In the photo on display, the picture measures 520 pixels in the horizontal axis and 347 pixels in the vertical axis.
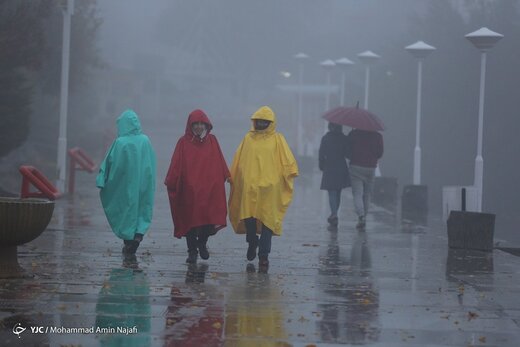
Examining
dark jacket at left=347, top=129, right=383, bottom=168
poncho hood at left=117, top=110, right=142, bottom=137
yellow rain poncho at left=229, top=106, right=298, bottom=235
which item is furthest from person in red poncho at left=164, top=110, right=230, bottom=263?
dark jacket at left=347, top=129, right=383, bottom=168

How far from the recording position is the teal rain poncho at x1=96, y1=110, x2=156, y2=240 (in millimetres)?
12164

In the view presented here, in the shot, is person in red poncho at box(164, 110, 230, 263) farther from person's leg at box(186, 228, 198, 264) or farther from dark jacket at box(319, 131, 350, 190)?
dark jacket at box(319, 131, 350, 190)

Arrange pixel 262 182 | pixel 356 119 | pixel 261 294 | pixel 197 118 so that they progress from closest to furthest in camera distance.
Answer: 1. pixel 261 294
2. pixel 197 118
3. pixel 262 182
4. pixel 356 119

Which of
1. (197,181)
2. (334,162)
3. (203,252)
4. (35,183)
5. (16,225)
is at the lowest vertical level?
(203,252)

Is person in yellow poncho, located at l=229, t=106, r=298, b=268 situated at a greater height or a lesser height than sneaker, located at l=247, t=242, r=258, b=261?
greater

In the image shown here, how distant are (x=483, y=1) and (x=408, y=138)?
955 centimetres

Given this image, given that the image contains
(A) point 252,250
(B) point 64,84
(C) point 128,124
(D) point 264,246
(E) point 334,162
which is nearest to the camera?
(D) point 264,246

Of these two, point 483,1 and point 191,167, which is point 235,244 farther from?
point 483,1

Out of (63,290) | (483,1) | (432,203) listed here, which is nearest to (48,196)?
(63,290)

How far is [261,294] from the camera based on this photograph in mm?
9914

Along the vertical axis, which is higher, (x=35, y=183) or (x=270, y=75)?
(x=270, y=75)

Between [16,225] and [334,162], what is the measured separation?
761cm

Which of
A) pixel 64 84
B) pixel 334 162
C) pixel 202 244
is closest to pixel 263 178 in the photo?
pixel 202 244

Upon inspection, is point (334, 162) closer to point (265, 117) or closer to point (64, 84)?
point (265, 117)
